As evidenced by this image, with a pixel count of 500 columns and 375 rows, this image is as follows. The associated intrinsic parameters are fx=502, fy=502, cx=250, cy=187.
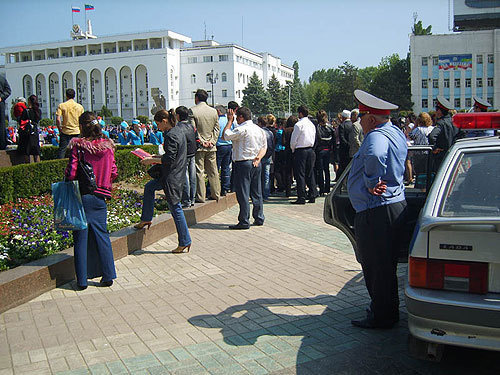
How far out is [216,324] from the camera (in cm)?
479

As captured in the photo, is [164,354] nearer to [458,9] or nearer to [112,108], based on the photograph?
[458,9]

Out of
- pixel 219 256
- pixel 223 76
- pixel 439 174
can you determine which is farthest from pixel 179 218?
pixel 223 76

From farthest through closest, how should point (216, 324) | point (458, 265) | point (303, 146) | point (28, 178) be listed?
point (303, 146) → point (28, 178) → point (216, 324) → point (458, 265)

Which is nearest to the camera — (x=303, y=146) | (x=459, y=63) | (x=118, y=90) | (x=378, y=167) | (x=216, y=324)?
(x=378, y=167)

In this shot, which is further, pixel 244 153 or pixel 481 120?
pixel 244 153

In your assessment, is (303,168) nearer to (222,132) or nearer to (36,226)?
(222,132)

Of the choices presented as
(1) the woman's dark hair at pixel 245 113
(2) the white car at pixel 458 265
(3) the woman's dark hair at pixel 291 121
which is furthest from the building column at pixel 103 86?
(2) the white car at pixel 458 265

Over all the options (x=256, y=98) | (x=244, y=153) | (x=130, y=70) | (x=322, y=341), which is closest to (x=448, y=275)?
(x=322, y=341)

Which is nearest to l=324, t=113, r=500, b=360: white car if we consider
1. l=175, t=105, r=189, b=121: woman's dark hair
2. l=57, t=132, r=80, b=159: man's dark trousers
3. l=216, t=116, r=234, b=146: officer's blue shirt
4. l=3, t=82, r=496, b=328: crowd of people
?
l=3, t=82, r=496, b=328: crowd of people

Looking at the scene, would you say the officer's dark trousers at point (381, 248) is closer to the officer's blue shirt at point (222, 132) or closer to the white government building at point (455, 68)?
the officer's blue shirt at point (222, 132)

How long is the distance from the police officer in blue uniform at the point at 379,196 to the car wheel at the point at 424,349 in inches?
33.0

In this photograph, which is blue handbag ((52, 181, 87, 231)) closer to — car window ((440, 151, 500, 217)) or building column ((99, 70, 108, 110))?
car window ((440, 151, 500, 217))

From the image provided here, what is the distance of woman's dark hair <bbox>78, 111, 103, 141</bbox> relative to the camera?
226 inches

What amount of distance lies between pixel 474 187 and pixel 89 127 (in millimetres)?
4117
